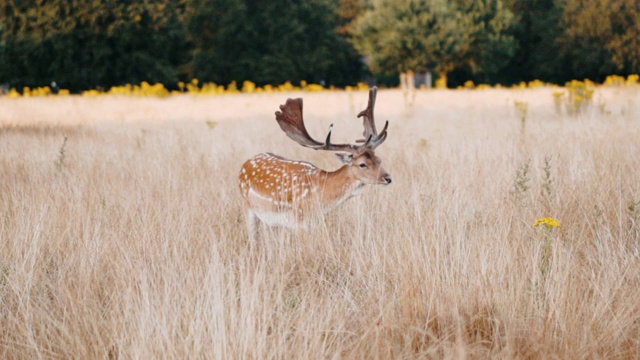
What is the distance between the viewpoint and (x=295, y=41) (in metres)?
33.5

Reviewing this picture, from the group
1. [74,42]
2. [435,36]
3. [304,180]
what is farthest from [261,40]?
[304,180]

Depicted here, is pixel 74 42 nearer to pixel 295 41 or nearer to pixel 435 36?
pixel 295 41

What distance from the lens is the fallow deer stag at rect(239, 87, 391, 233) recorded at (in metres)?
3.70

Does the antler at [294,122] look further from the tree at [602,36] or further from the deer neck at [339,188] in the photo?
the tree at [602,36]

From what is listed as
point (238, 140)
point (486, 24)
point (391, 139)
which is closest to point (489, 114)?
point (391, 139)

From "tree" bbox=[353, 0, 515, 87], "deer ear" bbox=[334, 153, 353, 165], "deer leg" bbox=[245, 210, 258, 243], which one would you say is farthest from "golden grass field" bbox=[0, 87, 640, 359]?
"tree" bbox=[353, 0, 515, 87]

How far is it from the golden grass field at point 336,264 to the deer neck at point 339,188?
155mm

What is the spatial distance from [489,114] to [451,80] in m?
26.9

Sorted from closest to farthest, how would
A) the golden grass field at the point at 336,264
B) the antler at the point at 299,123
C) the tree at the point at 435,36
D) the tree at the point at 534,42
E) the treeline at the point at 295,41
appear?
the golden grass field at the point at 336,264
the antler at the point at 299,123
the treeline at the point at 295,41
the tree at the point at 435,36
the tree at the point at 534,42

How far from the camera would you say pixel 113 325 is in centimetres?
247

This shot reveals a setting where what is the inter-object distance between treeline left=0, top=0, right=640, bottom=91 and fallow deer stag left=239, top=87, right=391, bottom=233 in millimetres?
24975

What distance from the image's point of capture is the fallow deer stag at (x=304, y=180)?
3701 millimetres

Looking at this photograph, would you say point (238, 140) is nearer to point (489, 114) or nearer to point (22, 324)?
point (489, 114)

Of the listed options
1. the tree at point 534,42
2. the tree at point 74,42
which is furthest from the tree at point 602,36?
the tree at point 74,42
